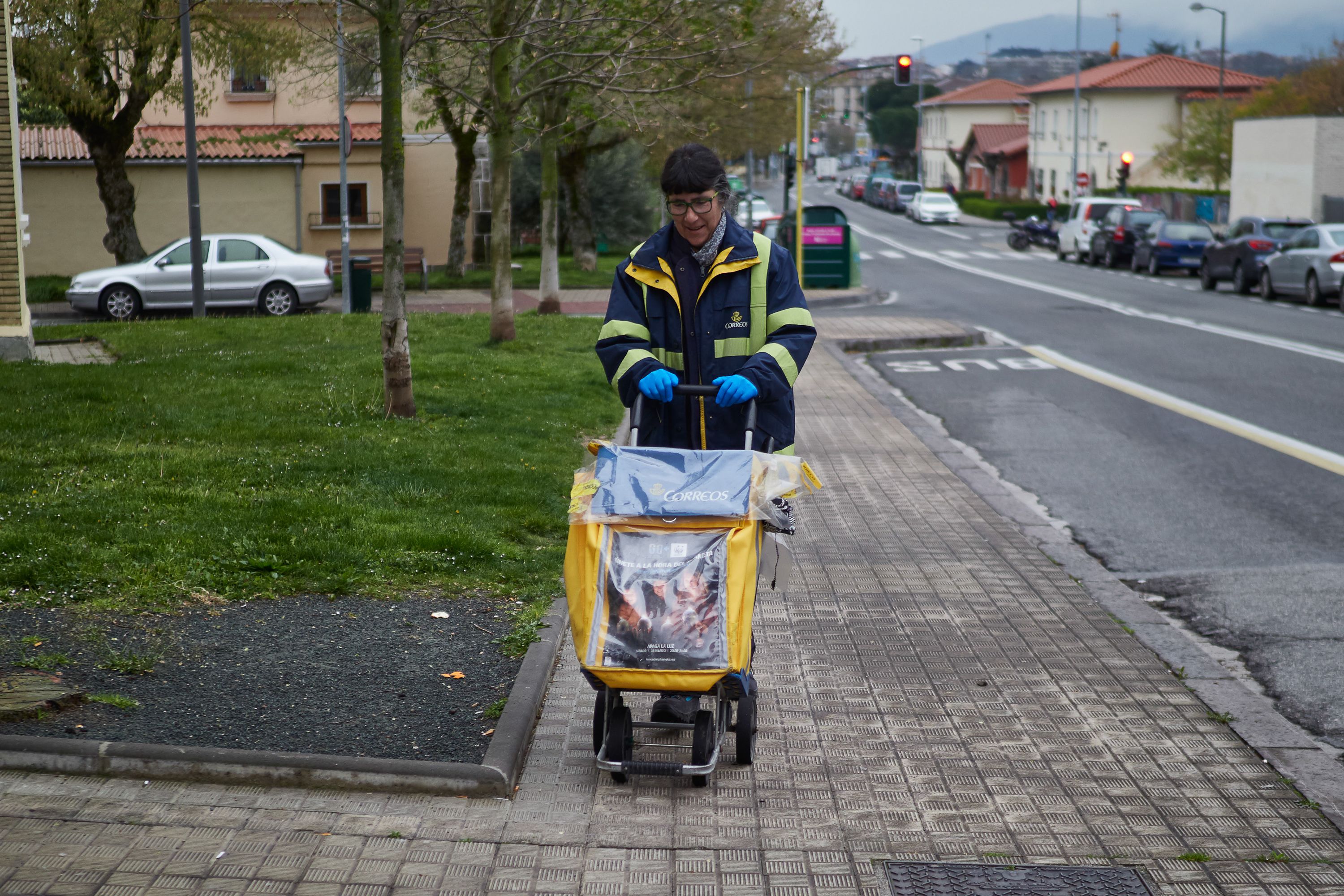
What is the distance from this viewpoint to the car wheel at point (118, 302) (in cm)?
2302

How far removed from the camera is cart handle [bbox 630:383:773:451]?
4324mm

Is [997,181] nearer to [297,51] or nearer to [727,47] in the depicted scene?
[297,51]

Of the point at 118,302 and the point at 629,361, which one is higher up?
the point at 629,361

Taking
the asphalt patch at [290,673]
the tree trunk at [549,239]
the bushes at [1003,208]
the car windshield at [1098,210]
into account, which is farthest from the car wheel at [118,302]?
the bushes at [1003,208]

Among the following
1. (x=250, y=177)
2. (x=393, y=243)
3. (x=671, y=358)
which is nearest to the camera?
(x=671, y=358)

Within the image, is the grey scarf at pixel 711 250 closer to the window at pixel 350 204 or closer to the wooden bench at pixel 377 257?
the wooden bench at pixel 377 257

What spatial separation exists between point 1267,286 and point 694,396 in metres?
26.5

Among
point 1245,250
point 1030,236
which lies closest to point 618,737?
point 1245,250

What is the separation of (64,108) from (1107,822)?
22864mm

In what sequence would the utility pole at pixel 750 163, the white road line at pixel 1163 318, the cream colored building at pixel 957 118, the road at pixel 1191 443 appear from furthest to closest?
the cream colored building at pixel 957 118 < the utility pole at pixel 750 163 < the white road line at pixel 1163 318 < the road at pixel 1191 443

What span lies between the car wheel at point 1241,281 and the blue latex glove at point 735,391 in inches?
1097

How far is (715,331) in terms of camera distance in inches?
178

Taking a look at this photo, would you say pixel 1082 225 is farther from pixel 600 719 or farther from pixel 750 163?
pixel 600 719

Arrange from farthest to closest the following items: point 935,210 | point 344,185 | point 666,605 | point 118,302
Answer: point 935,210, point 344,185, point 118,302, point 666,605
